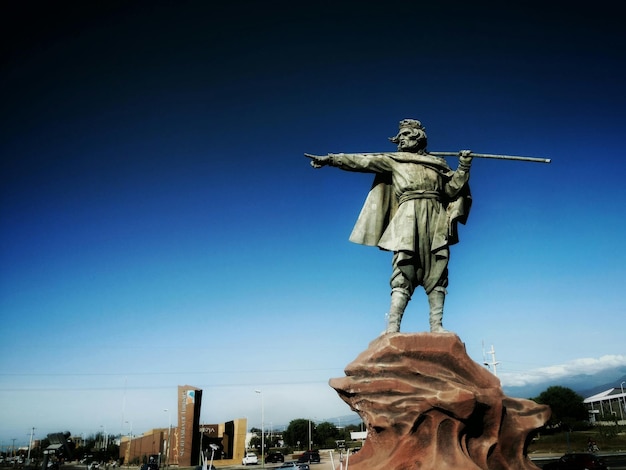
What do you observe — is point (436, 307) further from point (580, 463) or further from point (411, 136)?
point (580, 463)

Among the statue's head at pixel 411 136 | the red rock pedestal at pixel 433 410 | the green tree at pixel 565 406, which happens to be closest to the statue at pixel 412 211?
the statue's head at pixel 411 136

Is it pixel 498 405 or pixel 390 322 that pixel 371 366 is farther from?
pixel 498 405

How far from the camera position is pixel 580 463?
17.7 metres

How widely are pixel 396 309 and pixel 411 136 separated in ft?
8.71

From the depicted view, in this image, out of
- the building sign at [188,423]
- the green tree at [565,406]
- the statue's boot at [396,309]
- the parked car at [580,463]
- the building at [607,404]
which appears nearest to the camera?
the statue's boot at [396,309]

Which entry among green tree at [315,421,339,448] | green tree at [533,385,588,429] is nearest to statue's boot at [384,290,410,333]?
green tree at [533,385,588,429]

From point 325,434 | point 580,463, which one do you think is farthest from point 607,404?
point 580,463

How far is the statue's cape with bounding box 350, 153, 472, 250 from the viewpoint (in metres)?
7.35

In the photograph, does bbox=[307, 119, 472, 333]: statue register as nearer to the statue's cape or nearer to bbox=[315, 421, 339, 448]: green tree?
the statue's cape

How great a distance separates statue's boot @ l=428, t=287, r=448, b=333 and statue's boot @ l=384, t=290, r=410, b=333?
346mm

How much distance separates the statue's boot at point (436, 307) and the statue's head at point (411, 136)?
218 cm

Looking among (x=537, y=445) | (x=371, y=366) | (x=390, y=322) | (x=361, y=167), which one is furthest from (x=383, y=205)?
(x=537, y=445)

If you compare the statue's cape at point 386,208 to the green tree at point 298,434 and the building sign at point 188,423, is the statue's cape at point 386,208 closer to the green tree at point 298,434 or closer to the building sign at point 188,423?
the building sign at point 188,423

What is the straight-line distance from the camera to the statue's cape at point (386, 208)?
735 centimetres
